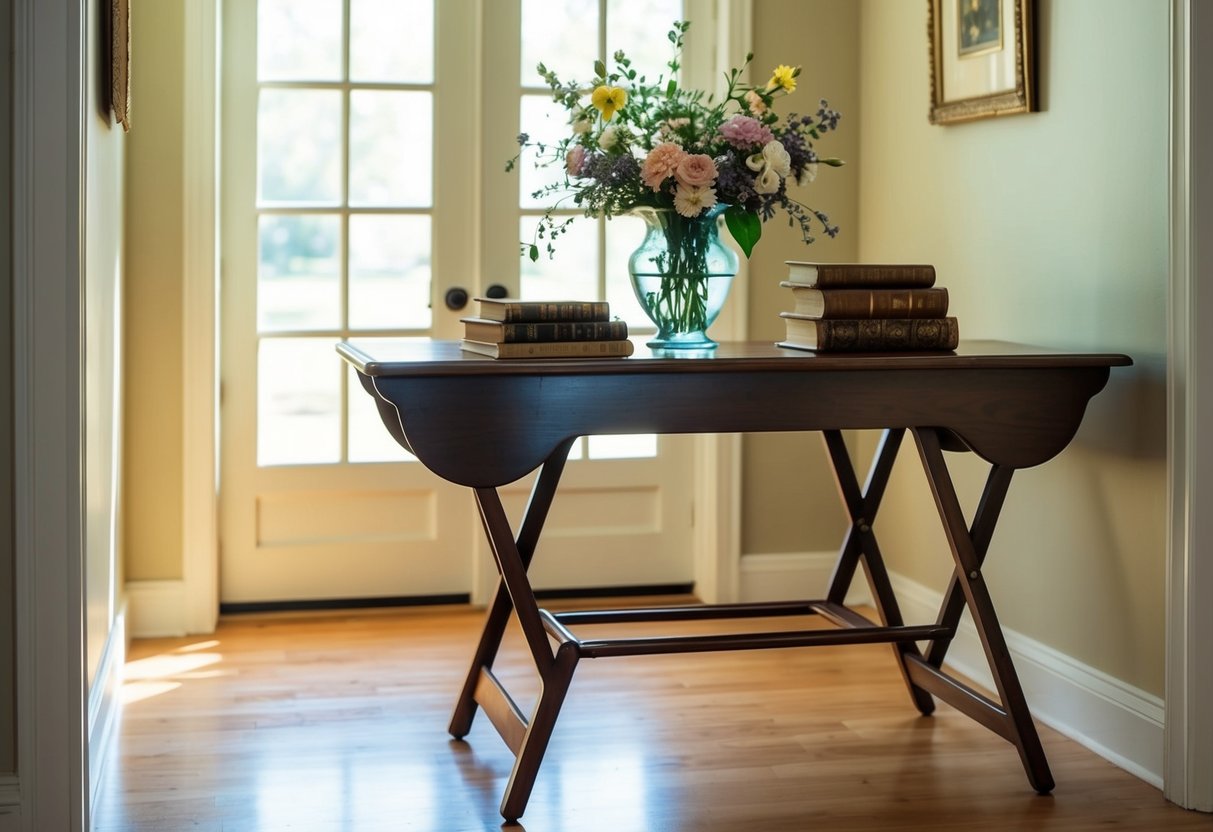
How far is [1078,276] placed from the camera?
118 inches

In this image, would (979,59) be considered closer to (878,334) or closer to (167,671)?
(878,334)

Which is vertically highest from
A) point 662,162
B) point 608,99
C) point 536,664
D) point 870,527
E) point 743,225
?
point 608,99

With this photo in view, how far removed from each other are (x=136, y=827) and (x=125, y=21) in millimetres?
1778

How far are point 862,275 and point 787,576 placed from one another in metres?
1.58

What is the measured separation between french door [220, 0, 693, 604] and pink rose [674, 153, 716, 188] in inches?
52.2

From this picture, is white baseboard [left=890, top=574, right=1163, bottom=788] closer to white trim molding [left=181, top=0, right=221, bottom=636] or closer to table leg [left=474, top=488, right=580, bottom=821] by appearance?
table leg [left=474, top=488, right=580, bottom=821]

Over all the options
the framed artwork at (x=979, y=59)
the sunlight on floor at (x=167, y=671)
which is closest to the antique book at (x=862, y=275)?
the framed artwork at (x=979, y=59)

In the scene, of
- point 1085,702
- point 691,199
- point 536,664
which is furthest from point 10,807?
point 1085,702

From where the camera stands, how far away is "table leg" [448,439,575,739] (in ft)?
9.37

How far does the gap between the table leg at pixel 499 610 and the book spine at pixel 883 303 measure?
0.63 meters

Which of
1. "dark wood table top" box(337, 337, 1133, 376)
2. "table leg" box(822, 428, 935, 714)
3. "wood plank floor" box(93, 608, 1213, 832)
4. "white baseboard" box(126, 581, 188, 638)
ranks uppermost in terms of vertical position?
"dark wood table top" box(337, 337, 1133, 376)

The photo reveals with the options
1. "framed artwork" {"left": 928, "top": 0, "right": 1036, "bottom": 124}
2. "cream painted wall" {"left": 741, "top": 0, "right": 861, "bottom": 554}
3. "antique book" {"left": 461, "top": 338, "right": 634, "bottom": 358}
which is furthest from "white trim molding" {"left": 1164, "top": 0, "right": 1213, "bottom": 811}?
"cream painted wall" {"left": 741, "top": 0, "right": 861, "bottom": 554}

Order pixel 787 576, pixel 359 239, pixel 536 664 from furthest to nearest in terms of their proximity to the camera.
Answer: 1. pixel 787 576
2. pixel 359 239
3. pixel 536 664

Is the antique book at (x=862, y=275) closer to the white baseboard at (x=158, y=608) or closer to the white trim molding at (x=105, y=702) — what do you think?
the white trim molding at (x=105, y=702)
